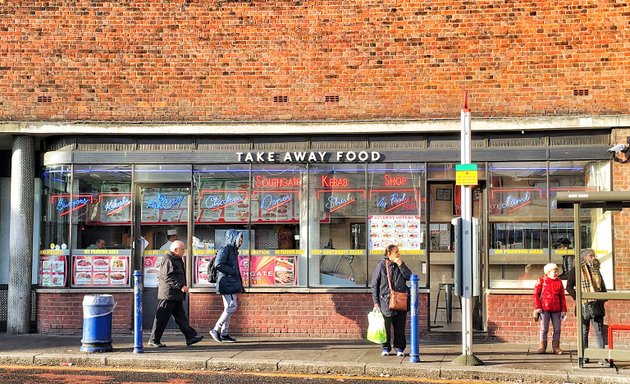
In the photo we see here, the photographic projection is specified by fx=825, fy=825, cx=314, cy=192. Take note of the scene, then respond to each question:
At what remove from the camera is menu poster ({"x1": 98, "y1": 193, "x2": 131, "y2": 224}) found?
14.5 m

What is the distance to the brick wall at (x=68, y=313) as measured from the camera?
46.4 feet

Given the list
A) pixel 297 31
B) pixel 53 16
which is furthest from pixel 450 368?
pixel 53 16

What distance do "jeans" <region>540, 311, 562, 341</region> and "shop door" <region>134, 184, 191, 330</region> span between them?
6.04 metres

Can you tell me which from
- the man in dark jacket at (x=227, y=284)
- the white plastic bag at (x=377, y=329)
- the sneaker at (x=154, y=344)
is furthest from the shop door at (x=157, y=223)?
the white plastic bag at (x=377, y=329)

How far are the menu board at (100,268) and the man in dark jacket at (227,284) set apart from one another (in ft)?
7.10

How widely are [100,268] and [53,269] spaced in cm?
80

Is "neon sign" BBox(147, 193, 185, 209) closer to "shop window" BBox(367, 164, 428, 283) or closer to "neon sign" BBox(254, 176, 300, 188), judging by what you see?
"neon sign" BBox(254, 176, 300, 188)

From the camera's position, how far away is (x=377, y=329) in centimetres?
1188

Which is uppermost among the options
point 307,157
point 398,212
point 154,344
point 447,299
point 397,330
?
point 307,157

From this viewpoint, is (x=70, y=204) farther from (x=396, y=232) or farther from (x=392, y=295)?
→ (x=392, y=295)

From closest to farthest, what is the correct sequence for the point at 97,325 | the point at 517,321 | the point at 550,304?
the point at 97,325, the point at 550,304, the point at 517,321

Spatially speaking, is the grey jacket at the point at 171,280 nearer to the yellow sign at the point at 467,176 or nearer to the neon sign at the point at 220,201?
the neon sign at the point at 220,201

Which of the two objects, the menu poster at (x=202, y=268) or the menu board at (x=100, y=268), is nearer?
the menu poster at (x=202, y=268)

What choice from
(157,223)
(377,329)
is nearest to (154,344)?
(157,223)
